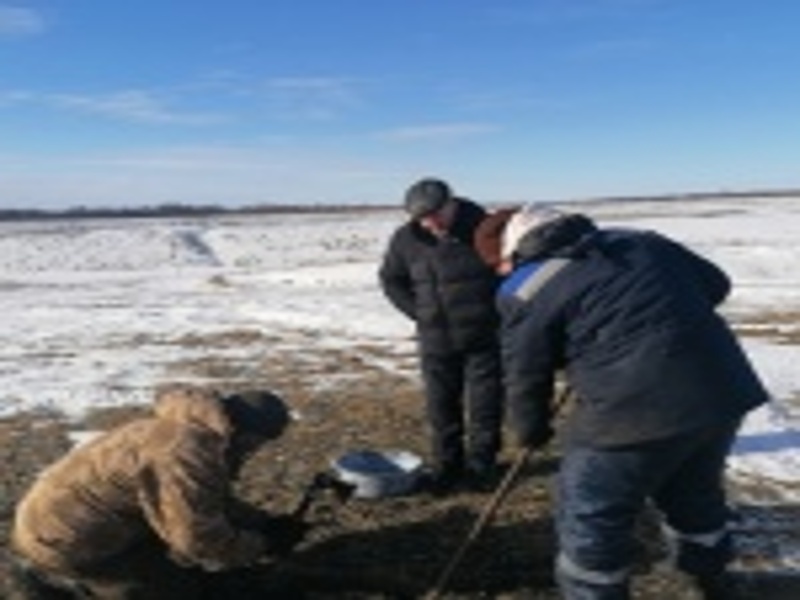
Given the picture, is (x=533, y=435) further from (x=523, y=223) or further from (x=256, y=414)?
(x=256, y=414)

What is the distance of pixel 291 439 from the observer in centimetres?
970

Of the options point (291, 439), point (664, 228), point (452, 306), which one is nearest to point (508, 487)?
point (452, 306)

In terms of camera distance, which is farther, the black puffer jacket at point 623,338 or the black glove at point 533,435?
the black glove at point 533,435

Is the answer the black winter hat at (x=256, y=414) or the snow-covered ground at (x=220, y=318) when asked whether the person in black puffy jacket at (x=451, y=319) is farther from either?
the black winter hat at (x=256, y=414)

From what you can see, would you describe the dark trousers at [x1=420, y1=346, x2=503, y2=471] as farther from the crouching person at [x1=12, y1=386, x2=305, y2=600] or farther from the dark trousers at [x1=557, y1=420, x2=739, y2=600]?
the dark trousers at [x1=557, y1=420, x2=739, y2=600]

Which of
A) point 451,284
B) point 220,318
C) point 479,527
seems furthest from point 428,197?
point 220,318

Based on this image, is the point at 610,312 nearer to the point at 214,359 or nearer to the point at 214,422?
the point at 214,422

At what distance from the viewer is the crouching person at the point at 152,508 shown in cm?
545

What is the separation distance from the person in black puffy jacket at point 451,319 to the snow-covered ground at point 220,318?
5.84ft

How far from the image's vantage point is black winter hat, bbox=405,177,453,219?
765cm

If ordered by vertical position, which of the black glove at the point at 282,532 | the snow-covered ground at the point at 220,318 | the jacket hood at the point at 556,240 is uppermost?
the jacket hood at the point at 556,240

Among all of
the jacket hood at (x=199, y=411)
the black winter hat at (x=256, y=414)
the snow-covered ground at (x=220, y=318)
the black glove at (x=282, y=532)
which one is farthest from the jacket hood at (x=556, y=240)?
the snow-covered ground at (x=220, y=318)

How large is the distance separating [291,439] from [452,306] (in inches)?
90.3

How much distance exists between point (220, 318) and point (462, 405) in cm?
1268
